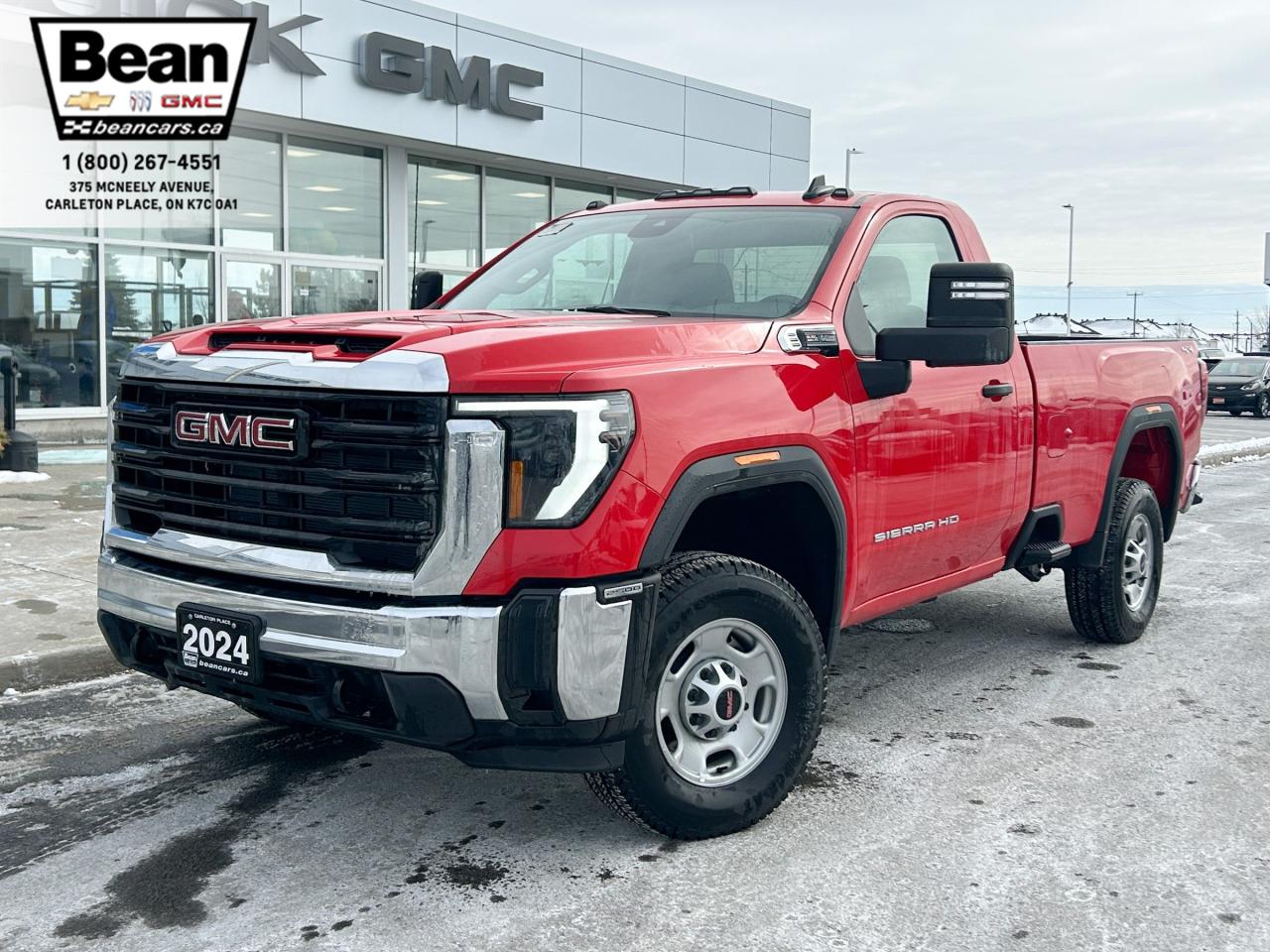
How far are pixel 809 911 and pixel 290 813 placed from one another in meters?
1.71

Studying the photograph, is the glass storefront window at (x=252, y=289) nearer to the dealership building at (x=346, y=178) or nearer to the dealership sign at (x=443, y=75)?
the dealership building at (x=346, y=178)

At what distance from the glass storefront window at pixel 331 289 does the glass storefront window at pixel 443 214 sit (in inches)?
32.7

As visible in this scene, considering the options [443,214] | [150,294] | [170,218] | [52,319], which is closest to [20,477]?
[52,319]

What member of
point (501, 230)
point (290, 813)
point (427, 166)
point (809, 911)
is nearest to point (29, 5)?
point (427, 166)

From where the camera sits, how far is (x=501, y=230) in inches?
808

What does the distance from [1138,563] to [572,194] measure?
1649 cm

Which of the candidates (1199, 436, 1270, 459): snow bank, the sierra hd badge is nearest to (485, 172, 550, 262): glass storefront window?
the sierra hd badge

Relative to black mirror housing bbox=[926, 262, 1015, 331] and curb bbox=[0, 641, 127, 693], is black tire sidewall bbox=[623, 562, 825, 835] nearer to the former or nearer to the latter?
black mirror housing bbox=[926, 262, 1015, 331]

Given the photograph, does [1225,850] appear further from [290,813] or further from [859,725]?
[290,813]

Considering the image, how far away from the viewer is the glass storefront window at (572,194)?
21.5 metres

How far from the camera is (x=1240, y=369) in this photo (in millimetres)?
30250

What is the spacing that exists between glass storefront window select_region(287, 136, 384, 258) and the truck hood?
1404cm

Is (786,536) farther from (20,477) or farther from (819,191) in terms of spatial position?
(20,477)

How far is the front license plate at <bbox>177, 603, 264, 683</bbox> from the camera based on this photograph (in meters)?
3.48
